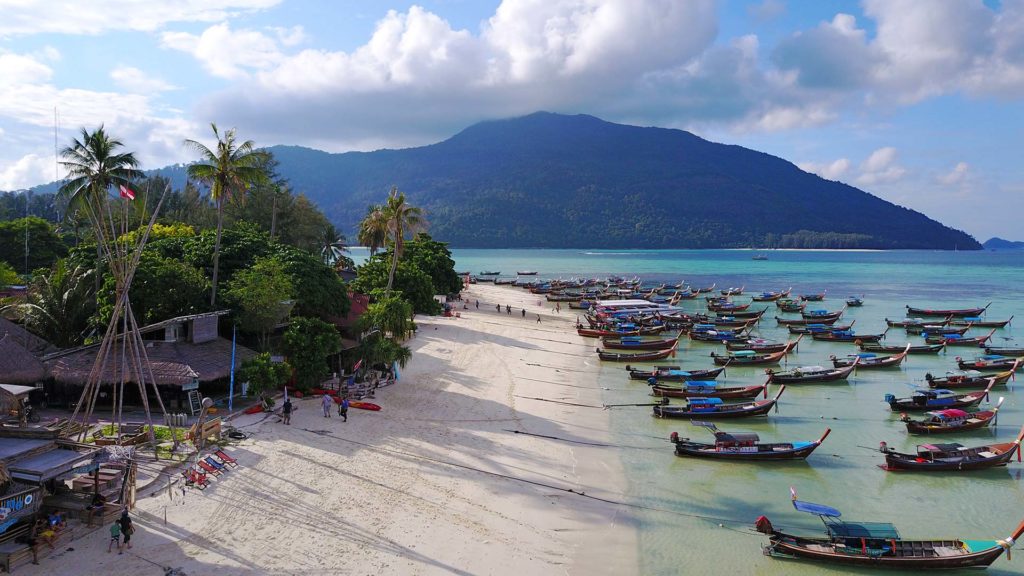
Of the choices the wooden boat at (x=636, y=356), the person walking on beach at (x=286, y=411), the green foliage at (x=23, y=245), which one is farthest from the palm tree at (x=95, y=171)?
the green foliage at (x=23, y=245)

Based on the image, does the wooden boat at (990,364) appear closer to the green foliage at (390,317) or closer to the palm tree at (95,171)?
the green foliage at (390,317)

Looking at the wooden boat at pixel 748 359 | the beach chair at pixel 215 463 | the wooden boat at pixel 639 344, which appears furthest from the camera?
the wooden boat at pixel 639 344

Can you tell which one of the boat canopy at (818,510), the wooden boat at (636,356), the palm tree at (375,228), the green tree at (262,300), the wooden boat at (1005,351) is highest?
the palm tree at (375,228)

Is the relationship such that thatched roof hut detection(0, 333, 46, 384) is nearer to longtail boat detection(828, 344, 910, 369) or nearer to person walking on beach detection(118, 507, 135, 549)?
person walking on beach detection(118, 507, 135, 549)

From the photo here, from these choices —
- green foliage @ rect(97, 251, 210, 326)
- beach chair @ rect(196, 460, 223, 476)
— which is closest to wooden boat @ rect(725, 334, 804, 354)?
green foliage @ rect(97, 251, 210, 326)

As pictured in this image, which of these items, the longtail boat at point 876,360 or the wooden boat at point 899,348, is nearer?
the longtail boat at point 876,360
